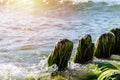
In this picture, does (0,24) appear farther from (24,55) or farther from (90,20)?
(24,55)

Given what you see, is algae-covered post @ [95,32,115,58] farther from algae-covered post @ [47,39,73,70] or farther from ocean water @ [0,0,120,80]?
ocean water @ [0,0,120,80]

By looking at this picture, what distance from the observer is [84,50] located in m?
14.9

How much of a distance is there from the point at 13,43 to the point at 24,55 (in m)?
3.26

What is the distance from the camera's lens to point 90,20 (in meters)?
29.4

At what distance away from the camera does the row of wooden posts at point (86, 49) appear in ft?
45.6

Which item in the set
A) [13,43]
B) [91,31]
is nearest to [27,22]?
[91,31]

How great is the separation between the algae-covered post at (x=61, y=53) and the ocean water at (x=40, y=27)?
14.1 inches

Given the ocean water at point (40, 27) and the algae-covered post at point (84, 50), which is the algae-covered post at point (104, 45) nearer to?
the algae-covered post at point (84, 50)

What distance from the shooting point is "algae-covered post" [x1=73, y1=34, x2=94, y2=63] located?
14.8 meters

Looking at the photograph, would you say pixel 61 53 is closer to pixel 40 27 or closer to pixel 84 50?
pixel 84 50

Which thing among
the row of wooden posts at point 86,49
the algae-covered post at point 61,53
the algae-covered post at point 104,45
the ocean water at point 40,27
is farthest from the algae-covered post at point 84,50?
the ocean water at point 40,27

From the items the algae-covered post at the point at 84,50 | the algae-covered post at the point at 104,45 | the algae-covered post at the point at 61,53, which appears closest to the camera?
the algae-covered post at the point at 61,53

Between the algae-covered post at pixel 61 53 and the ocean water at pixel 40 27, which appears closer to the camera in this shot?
the algae-covered post at pixel 61 53

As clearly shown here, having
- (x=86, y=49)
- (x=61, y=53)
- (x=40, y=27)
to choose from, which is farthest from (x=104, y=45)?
(x=40, y=27)
